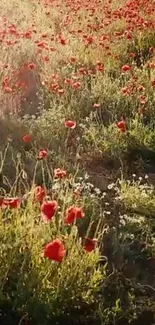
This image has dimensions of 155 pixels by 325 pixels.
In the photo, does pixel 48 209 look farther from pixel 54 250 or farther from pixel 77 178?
pixel 77 178

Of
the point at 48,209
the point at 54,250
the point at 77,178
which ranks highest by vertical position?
the point at 48,209

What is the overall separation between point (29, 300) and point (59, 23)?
19.3 feet

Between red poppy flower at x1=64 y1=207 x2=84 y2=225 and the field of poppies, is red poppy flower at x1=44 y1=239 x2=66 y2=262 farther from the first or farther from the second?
red poppy flower at x1=64 y1=207 x2=84 y2=225

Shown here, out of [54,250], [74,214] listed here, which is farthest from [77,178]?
[54,250]

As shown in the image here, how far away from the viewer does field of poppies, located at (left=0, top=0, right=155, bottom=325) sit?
97.0 inches

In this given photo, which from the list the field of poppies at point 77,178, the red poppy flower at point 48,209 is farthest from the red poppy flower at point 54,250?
the red poppy flower at point 48,209

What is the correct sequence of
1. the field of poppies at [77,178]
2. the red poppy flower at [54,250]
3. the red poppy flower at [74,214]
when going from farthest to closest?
the field of poppies at [77,178] < the red poppy flower at [74,214] < the red poppy flower at [54,250]

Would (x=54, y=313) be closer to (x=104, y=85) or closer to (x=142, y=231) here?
(x=142, y=231)

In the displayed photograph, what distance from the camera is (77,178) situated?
370 cm

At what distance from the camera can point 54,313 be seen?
245 centimetres

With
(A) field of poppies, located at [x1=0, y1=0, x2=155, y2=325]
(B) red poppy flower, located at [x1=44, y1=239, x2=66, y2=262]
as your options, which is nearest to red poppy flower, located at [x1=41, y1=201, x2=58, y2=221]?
(A) field of poppies, located at [x1=0, y1=0, x2=155, y2=325]

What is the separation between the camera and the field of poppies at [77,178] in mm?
2463

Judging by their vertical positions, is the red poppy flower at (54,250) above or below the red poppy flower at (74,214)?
below

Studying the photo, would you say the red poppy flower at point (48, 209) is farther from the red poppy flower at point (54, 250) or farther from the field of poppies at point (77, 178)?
the red poppy flower at point (54, 250)
